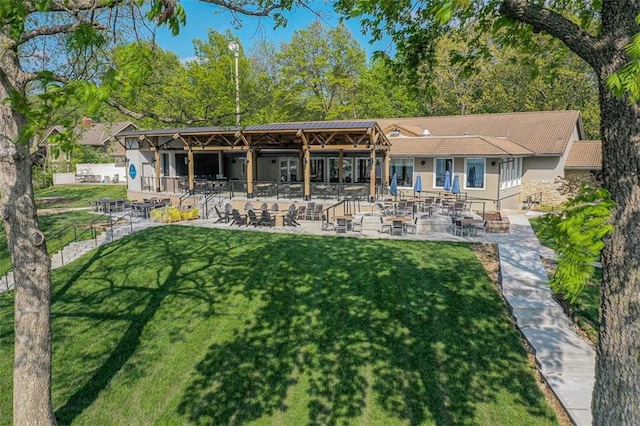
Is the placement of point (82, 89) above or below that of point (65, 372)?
above

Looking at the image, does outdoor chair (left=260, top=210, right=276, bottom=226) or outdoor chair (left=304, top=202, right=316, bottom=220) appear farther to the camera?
outdoor chair (left=304, top=202, right=316, bottom=220)

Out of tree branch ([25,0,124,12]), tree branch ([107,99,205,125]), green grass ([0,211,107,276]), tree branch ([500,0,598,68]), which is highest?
tree branch ([25,0,124,12])

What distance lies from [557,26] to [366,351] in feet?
20.4

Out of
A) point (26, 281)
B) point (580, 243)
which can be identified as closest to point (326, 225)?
point (26, 281)

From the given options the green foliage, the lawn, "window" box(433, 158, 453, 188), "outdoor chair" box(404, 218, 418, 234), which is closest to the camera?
the green foliage

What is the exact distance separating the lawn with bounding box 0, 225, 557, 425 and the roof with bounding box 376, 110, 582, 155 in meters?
17.3

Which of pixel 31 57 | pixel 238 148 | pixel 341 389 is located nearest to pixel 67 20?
pixel 31 57

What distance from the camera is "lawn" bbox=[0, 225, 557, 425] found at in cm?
655

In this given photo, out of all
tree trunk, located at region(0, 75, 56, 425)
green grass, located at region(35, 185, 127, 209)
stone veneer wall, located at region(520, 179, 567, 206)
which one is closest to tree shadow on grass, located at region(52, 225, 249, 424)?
tree trunk, located at region(0, 75, 56, 425)

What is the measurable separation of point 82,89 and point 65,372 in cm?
642

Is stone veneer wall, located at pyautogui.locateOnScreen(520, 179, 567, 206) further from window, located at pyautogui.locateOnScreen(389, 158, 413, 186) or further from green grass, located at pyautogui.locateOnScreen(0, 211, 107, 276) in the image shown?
green grass, located at pyautogui.locateOnScreen(0, 211, 107, 276)

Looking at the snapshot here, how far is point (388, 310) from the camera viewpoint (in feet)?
31.1

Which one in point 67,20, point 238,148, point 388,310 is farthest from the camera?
point 238,148

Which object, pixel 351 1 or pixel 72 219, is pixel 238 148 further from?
pixel 351 1
